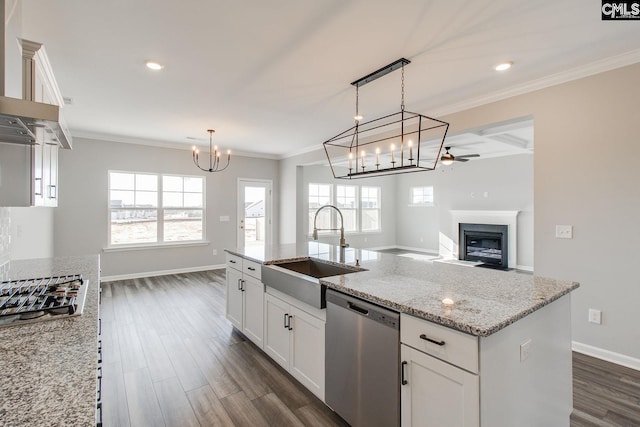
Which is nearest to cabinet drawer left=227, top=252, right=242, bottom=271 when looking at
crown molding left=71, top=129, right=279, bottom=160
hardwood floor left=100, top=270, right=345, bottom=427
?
hardwood floor left=100, top=270, right=345, bottom=427

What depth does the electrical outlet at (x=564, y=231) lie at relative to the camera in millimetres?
2936

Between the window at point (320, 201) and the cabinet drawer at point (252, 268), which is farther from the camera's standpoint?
the window at point (320, 201)

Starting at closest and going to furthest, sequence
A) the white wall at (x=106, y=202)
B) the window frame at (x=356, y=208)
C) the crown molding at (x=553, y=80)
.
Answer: the crown molding at (x=553, y=80)
the white wall at (x=106, y=202)
the window frame at (x=356, y=208)

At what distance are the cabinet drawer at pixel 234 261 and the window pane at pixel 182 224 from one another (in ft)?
11.2

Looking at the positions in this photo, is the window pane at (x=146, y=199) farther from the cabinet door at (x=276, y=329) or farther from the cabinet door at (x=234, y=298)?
the cabinet door at (x=276, y=329)

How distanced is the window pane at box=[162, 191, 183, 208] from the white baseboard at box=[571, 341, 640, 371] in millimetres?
6461

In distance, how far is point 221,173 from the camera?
6.76 meters

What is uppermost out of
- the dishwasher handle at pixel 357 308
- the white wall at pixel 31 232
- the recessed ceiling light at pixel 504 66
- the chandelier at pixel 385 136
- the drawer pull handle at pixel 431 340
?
the recessed ceiling light at pixel 504 66

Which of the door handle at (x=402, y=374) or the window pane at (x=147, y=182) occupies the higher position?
the window pane at (x=147, y=182)

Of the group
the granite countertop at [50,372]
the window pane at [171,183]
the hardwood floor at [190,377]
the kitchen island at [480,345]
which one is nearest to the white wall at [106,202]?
the window pane at [171,183]

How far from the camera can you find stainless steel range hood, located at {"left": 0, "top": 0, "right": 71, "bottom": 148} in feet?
3.70

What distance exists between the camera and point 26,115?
1.14 metres

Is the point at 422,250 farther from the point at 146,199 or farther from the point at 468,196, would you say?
the point at 146,199

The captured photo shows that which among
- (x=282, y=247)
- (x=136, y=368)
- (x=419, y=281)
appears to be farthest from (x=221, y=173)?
(x=419, y=281)
